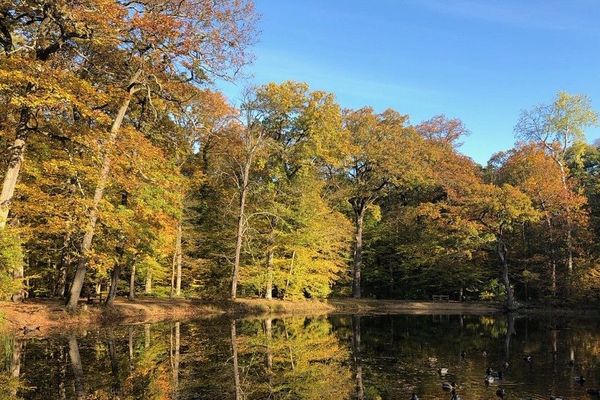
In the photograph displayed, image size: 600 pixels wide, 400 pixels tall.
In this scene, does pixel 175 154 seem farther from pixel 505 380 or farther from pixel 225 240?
pixel 505 380

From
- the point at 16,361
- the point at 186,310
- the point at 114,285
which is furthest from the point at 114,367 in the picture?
the point at 186,310

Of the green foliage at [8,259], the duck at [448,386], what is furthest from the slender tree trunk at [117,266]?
the duck at [448,386]

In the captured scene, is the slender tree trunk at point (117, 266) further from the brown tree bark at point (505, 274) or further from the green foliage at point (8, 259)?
the brown tree bark at point (505, 274)

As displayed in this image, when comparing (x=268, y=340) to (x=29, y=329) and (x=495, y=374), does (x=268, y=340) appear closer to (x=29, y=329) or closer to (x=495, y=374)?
(x=29, y=329)

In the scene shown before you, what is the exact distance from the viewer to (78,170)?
20.9 m

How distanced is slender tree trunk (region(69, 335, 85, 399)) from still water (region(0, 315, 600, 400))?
23 millimetres

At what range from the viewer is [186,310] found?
104 feet

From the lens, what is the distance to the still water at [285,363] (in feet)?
39.4

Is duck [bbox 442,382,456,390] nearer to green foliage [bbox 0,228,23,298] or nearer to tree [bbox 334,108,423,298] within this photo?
green foliage [bbox 0,228,23,298]

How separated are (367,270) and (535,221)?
16.6 meters

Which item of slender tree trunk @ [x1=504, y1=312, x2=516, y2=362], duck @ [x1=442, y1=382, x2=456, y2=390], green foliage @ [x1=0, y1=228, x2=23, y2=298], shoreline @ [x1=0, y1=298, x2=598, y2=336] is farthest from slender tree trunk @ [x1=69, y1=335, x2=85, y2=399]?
slender tree trunk @ [x1=504, y1=312, x2=516, y2=362]

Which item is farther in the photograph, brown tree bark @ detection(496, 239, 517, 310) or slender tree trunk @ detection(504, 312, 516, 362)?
brown tree bark @ detection(496, 239, 517, 310)

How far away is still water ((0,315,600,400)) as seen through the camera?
12.0 m

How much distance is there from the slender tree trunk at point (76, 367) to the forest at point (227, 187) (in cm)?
257
